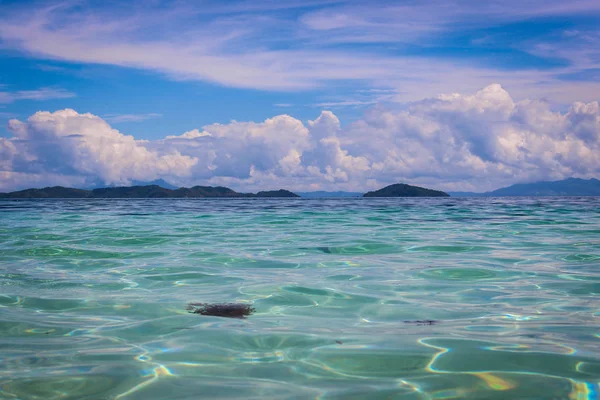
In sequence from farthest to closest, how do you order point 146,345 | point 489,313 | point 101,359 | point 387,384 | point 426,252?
1. point 426,252
2. point 489,313
3. point 146,345
4. point 101,359
5. point 387,384

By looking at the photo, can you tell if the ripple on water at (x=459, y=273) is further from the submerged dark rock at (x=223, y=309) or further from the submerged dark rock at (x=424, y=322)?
the submerged dark rock at (x=223, y=309)

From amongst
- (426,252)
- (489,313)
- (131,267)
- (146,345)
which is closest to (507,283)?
(489,313)

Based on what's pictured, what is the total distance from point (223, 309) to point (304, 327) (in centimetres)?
134

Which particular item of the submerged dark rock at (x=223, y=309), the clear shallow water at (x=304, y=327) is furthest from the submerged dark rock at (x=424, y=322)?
the submerged dark rock at (x=223, y=309)

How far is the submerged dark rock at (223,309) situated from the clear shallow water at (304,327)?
22 cm

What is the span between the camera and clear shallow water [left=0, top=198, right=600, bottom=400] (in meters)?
3.67

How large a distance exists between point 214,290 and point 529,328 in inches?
177

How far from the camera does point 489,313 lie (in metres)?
5.96

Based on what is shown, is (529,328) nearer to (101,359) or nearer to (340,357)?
(340,357)

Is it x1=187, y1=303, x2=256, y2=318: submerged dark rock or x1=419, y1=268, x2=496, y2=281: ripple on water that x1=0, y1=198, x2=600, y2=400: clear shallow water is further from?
x1=187, y1=303, x2=256, y2=318: submerged dark rock

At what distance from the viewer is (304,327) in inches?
211

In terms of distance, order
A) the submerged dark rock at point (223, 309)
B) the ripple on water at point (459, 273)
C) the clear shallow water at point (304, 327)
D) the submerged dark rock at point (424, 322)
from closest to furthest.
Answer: the clear shallow water at point (304, 327) → the submerged dark rock at point (424, 322) → the submerged dark rock at point (223, 309) → the ripple on water at point (459, 273)

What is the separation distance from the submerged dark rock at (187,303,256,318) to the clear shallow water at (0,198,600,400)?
0.72 ft

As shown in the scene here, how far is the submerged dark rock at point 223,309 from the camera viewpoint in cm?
591
